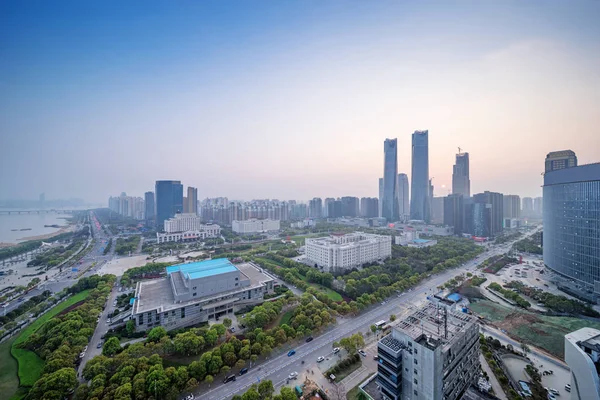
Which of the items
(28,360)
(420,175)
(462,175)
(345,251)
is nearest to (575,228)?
(345,251)

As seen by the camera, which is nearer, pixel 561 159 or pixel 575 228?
pixel 575 228

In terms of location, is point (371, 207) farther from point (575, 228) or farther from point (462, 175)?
point (575, 228)

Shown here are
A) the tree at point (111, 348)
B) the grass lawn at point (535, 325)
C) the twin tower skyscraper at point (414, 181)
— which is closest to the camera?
the tree at point (111, 348)

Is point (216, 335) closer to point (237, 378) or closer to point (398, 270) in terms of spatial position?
point (237, 378)

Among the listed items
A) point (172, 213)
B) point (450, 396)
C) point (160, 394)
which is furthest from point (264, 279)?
point (172, 213)

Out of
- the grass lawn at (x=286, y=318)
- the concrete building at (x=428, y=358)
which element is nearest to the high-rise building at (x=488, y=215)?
the concrete building at (x=428, y=358)

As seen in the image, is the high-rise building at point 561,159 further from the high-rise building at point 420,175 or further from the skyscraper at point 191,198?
the skyscraper at point 191,198

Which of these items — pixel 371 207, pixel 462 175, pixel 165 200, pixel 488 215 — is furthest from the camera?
pixel 371 207
